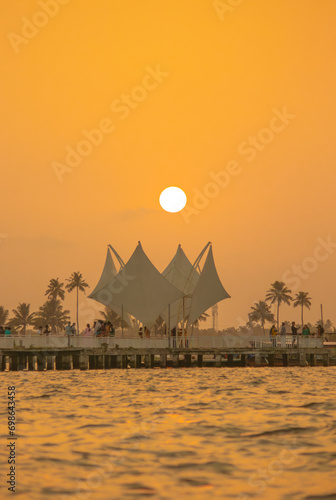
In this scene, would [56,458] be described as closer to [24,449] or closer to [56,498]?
[24,449]

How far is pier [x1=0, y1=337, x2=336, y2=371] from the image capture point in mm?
52312

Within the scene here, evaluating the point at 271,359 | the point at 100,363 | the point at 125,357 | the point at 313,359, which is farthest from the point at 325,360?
the point at 100,363

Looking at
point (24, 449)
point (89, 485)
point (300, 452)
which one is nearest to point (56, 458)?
point (24, 449)

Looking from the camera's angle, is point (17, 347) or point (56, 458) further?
point (17, 347)

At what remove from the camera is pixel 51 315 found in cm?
19312

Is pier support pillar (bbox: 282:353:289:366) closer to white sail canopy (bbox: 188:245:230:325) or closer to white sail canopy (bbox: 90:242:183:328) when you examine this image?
white sail canopy (bbox: 188:245:230:325)

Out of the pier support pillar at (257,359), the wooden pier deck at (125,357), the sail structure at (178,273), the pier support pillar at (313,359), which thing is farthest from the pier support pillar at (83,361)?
the sail structure at (178,273)

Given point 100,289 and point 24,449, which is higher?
point 100,289

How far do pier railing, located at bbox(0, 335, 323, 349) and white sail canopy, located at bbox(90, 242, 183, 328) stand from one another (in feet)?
17.0

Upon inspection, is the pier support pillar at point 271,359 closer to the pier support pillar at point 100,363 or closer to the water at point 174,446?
the pier support pillar at point 100,363

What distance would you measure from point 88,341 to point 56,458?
37883 millimetres

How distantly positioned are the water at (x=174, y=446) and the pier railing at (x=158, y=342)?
1855 centimetres

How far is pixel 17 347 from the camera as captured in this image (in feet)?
165

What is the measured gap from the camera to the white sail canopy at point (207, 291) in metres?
66.8
